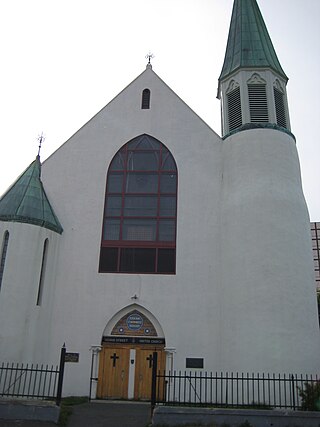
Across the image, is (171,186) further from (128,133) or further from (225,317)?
(225,317)

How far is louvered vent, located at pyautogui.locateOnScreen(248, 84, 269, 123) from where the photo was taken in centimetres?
1981

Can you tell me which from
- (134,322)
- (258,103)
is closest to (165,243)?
(134,322)

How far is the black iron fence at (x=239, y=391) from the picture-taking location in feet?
48.8

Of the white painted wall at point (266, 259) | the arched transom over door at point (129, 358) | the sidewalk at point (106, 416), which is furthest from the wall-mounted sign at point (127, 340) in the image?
the white painted wall at point (266, 259)

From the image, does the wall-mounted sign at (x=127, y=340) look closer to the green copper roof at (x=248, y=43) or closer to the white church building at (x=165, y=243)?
the white church building at (x=165, y=243)

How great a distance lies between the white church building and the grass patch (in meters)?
0.84

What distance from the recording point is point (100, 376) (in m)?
17.4

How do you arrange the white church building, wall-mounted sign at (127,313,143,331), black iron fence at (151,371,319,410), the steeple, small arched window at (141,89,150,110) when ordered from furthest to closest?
small arched window at (141,89,150,110)
the steeple
wall-mounted sign at (127,313,143,331)
the white church building
black iron fence at (151,371,319,410)

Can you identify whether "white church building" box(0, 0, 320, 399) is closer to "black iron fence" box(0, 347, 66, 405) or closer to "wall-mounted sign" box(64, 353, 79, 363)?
"wall-mounted sign" box(64, 353, 79, 363)

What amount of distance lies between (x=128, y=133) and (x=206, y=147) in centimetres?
369

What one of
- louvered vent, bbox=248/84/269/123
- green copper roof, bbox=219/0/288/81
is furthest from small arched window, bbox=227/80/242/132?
green copper roof, bbox=219/0/288/81

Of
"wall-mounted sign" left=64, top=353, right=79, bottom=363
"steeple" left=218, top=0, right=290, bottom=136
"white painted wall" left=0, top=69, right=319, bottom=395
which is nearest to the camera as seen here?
"white painted wall" left=0, top=69, right=319, bottom=395

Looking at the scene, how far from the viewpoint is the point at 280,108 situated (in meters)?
20.5

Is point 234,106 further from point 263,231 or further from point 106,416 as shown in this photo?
point 106,416
